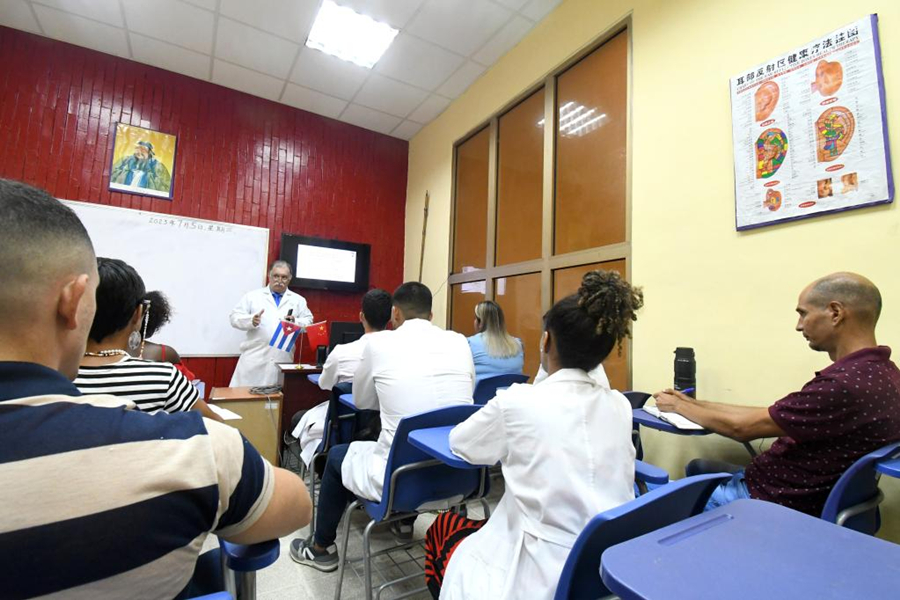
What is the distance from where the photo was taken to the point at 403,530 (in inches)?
88.4

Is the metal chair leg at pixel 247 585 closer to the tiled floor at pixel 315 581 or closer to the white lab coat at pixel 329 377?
the tiled floor at pixel 315 581

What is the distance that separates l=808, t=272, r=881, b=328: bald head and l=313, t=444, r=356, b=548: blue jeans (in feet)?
6.46

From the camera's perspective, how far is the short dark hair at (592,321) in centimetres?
111

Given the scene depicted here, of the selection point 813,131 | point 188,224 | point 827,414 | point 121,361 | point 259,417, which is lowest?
point 259,417

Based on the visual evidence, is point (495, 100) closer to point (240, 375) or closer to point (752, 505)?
point (240, 375)

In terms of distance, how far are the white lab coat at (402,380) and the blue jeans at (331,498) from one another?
97mm

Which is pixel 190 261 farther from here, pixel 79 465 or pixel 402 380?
pixel 79 465

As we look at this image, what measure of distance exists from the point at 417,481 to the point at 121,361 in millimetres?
1005

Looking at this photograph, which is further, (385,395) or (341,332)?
(341,332)

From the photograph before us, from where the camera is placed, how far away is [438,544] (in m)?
1.19

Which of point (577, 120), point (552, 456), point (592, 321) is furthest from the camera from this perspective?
point (577, 120)

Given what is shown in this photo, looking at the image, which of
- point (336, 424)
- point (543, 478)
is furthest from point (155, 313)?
point (543, 478)

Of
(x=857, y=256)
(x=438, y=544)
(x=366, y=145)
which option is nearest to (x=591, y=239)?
(x=857, y=256)

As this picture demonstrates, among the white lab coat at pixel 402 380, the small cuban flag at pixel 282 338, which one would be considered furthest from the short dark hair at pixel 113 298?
the small cuban flag at pixel 282 338
